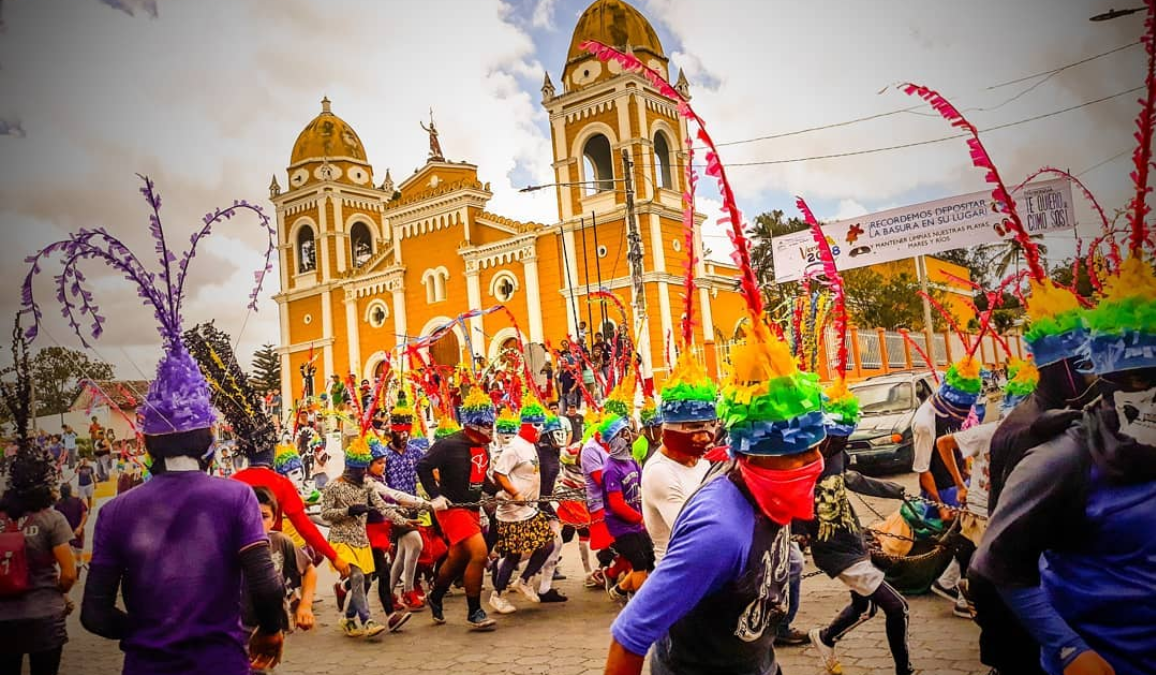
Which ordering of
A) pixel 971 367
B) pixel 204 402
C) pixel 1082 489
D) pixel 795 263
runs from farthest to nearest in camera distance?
1. pixel 795 263
2. pixel 971 367
3. pixel 204 402
4. pixel 1082 489

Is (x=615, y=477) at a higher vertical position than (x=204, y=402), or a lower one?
lower

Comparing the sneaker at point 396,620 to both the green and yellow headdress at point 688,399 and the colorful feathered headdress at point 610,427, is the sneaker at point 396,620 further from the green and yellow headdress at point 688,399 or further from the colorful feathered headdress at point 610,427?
the green and yellow headdress at point 688,399

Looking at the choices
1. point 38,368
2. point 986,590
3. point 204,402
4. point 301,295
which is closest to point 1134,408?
point 986,590

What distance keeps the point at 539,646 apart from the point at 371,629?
1.84m

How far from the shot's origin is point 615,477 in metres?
6.55

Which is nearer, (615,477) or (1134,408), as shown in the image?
(1134,408)

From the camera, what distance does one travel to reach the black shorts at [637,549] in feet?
20.8

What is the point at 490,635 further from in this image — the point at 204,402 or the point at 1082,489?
the point at 1082,489

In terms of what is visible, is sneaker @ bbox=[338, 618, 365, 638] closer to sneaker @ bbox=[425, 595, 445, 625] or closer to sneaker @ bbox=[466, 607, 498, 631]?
sneaker @ bbox=[425, 595, 445, 625]

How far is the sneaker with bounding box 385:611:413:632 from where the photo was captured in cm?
788

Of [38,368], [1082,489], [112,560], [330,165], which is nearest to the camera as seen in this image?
[1082,489]

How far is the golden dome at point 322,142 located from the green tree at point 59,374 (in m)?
39.1

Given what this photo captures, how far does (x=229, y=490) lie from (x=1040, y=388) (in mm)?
3418

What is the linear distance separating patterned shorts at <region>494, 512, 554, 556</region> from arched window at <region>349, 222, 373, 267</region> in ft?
125
